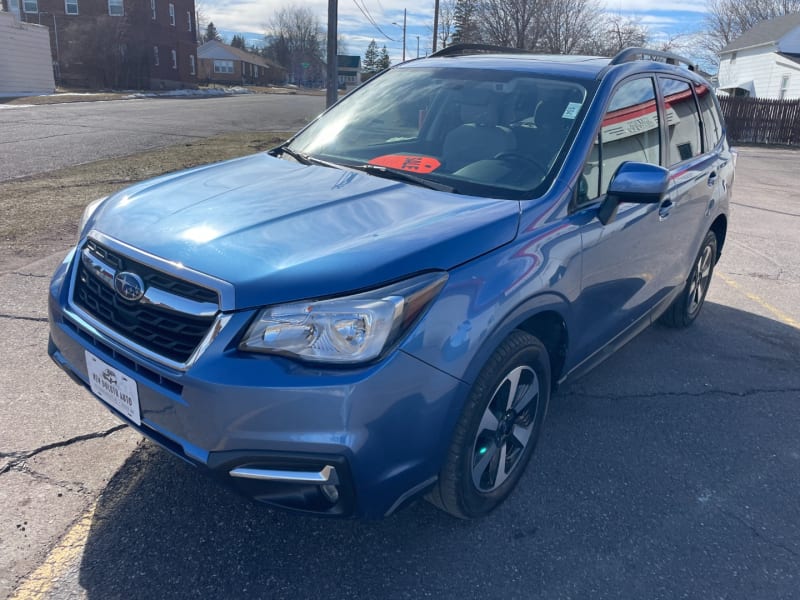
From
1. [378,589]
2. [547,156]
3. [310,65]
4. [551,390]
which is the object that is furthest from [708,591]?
[310,65]

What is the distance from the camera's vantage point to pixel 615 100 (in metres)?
3.32

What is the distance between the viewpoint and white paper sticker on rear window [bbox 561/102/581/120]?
10.4 ft

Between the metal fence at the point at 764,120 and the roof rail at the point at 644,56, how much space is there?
929 inches

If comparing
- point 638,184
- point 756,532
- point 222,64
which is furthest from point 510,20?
point 222,64

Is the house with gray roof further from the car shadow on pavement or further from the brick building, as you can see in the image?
the car shadow on pavement

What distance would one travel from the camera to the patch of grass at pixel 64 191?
240 inches

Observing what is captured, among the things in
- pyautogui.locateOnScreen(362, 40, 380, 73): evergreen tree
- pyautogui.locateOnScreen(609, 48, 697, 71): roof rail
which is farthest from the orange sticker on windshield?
pyautogui.locateOnScreen(362, 40, 380, 73): evergreen tree

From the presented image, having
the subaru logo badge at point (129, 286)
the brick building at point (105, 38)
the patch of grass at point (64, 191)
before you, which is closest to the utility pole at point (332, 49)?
the patch of grass at point (64, 191)

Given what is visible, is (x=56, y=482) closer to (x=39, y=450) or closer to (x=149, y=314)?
(x=39, y=450)

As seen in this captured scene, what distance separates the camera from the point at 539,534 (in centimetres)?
272

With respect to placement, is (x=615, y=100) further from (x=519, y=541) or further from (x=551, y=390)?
(x=519, y=541)

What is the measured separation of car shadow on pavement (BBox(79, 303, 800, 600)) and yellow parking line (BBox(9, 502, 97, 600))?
0.13ft

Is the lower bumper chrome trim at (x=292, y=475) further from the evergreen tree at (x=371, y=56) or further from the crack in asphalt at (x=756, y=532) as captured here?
the evergreen tree at (x=371, y=56)

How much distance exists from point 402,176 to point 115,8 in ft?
176
